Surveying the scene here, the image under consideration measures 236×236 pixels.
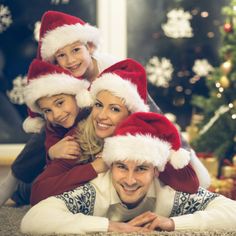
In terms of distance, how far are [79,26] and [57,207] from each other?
42.2 inches

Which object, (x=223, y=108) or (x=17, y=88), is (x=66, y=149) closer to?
(x=223, y=108)

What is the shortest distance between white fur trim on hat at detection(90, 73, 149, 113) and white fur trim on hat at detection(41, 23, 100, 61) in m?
0.44

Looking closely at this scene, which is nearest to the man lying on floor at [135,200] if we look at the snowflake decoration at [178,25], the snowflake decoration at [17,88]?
the snowflake decoration at [17,88]

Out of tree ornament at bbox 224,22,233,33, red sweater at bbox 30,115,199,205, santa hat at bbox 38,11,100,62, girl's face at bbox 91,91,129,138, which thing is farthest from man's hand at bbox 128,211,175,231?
tree ornament at bbox 224,22,233,33

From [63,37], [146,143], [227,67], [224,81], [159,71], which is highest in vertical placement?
[63,37]

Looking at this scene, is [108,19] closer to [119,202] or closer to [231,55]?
[231,55]

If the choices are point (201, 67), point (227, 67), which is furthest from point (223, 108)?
point (201, 67)

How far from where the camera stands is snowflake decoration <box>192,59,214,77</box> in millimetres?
4887

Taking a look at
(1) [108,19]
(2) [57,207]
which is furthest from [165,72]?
(2) [57,207]

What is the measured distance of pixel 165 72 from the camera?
4875mm

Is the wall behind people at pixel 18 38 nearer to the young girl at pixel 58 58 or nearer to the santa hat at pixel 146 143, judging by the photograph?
the young girl at pixel 58 58

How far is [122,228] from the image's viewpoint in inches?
86.4

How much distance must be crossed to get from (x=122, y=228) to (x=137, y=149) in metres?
0.30

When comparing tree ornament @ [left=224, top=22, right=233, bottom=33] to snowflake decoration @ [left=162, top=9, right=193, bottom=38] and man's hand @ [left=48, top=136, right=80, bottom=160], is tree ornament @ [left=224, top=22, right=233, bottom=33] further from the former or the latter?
man's hand @ [left=48, top=136, right=80, bottom=160]
